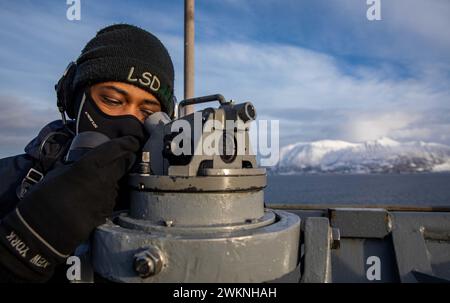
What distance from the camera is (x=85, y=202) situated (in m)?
1.24

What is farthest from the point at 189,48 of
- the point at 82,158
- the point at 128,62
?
the point at 82,158

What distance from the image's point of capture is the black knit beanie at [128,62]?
7.10 feet

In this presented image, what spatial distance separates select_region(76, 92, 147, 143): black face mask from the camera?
73.5 inches

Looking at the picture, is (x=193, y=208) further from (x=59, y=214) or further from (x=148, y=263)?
(x=59, y=214)

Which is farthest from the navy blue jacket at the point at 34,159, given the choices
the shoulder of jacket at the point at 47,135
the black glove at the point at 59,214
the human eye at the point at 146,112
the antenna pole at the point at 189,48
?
the antenna pole at the point at 189,48

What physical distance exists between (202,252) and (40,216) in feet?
2.02

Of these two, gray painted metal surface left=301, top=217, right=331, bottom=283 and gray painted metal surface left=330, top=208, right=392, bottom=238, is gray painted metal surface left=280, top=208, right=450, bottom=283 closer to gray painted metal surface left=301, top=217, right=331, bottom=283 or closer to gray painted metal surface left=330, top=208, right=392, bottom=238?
gray painted metal surface left=330, top=208, right=392, bottom=238

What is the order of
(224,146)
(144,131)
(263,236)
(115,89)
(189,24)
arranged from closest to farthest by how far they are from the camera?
1. (263,236)
2. (224,146)
3. (144,131)
4. (115,89)
5. (189,24)

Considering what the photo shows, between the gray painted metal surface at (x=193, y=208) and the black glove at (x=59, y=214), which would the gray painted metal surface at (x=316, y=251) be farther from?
the black glove at (x=59, y=214)

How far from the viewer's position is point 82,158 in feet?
4.18

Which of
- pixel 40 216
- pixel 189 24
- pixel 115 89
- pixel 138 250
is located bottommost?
pixel 138 250
